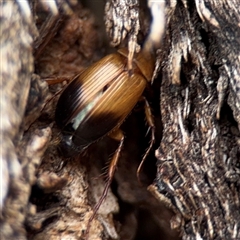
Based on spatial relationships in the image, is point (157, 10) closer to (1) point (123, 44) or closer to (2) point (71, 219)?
(1) point (123, 44)

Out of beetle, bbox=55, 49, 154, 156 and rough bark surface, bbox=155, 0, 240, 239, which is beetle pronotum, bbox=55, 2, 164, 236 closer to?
beetle, bbox=55, 49, 154, 156

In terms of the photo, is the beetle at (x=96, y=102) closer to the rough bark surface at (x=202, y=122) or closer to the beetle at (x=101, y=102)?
the beetle at (x=101, y=102)

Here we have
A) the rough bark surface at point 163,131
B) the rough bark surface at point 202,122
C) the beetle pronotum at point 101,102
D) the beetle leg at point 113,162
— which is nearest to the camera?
the rough bark surface at point 163,131

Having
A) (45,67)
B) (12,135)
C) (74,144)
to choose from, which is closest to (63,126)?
(74,144)

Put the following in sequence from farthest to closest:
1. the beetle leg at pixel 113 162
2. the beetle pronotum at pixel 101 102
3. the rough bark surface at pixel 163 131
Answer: the beetle pronotum at pixel 101 102 < the beetle leg at pixel 113 162 < the rough bark surface at pixel 163 131

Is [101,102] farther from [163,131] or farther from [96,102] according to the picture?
[163,131]

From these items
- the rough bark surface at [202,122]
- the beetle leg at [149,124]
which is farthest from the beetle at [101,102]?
the rough bark surface at [202,122]
